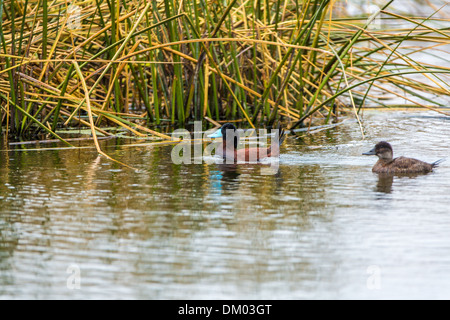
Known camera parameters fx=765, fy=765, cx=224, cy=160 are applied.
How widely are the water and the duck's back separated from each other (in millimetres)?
123

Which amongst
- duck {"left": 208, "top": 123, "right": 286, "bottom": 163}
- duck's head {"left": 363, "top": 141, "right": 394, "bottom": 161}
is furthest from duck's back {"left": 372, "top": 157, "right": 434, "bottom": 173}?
duck {"left": 208, "top": 123, "right": 286, "bottom": 163}

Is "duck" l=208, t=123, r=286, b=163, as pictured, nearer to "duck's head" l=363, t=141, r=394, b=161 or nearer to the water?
the water

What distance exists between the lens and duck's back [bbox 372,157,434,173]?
233 inches

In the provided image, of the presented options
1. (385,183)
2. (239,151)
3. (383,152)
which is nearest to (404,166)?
(383,152)

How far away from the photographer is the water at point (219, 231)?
3316 mm

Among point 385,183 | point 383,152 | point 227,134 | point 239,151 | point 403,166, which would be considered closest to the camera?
point 385,183

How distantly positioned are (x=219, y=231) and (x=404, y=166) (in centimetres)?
242

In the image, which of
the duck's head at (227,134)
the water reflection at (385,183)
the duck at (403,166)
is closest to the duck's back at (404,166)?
the duck at (403,166)

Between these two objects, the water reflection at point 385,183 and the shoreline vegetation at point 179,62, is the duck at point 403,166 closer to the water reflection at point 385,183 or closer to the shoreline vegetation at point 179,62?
the water reflection at point 385,183

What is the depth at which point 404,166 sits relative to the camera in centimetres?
604

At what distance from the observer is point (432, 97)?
11.0 meters

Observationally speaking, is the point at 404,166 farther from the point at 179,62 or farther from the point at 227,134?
the point at 179,62

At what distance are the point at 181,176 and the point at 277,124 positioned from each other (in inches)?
132
